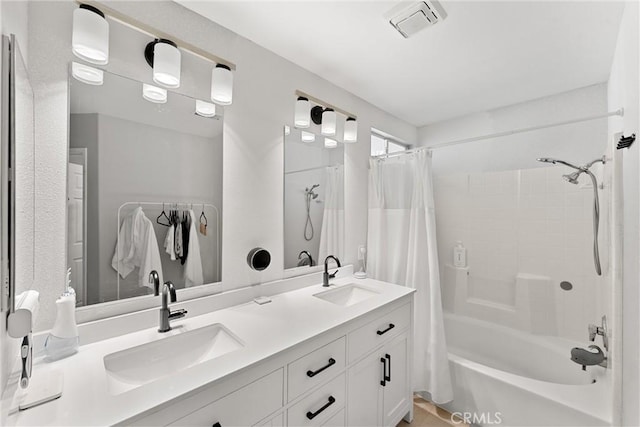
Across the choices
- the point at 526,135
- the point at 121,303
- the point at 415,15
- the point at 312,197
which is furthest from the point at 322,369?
the point at 526,135

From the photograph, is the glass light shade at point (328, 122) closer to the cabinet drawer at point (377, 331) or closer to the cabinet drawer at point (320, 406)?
the cabinet drawer at point (377, 331)

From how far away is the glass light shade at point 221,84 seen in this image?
4.68 feet

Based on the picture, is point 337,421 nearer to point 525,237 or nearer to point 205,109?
point 205,109

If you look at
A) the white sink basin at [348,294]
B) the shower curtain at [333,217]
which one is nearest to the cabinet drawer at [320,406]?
the white sink basin at [348,294]

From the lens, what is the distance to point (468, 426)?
5.74 ft

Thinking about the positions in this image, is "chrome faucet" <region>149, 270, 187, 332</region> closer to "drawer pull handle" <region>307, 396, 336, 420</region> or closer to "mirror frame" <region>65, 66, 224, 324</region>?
"mirror frame" <region>65, 66, 224, 324</region>

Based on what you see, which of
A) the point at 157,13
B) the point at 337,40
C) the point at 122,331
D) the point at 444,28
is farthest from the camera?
the point at 337,40

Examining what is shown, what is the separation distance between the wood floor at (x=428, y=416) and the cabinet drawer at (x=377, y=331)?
0.67 m

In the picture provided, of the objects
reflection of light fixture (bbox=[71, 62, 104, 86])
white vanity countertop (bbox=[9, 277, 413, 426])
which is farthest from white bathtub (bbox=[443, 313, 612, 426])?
reflection of light fixture (bbox=[71, 62, 104, 86])

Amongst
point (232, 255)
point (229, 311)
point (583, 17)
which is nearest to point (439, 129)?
point (583, 17)

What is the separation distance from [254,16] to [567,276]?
2.94 metres

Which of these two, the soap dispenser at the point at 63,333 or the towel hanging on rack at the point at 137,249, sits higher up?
the towel hanging on rack at the point at 137,249

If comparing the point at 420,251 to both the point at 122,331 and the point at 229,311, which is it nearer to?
the point at 229,311

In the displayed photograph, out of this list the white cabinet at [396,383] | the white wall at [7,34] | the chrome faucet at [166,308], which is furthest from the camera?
the white cabinet at [396,383]
